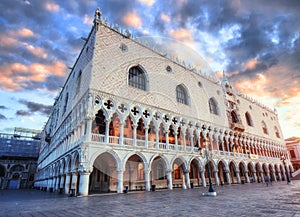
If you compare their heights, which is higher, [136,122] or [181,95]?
[181,95]

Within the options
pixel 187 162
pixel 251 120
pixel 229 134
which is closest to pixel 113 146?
pixel 187 162

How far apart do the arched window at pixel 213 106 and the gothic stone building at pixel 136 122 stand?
16 cm

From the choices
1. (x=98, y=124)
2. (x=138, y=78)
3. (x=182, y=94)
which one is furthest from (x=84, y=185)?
(x=182, y=94)

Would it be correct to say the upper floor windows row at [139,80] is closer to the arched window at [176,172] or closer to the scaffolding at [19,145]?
the arched window at [176,172]

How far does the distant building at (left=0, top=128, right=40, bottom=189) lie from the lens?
42.0 meters

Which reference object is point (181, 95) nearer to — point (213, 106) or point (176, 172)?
point (213, 106)

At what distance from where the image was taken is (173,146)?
20812 mm

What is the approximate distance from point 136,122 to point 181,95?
389 inches

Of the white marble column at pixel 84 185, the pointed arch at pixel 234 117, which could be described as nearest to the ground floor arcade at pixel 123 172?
the white marble column at pixel 84 185

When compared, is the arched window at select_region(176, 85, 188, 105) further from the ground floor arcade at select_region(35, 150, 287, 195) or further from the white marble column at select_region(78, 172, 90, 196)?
the white marble column at select_region(78, 172, 90, 196)

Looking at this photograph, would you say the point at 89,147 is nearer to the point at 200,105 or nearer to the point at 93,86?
the point at 93,86

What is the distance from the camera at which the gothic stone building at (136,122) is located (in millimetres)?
15966

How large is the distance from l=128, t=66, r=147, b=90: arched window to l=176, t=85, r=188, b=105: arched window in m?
5.77

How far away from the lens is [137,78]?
67.9 feet
